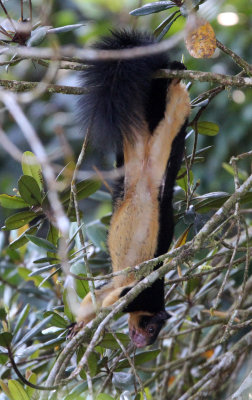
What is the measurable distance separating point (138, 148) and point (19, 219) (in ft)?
1.92

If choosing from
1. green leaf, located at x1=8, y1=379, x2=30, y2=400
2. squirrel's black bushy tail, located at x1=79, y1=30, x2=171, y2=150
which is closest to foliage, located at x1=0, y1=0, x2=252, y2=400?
green leaf, located at x1=8, y1=379, x2=30, y2=400

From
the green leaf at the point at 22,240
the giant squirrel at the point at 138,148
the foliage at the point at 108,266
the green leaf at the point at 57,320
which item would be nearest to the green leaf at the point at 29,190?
the foliage at the point at 108,266

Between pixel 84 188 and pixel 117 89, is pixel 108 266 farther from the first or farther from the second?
pixel 117 89

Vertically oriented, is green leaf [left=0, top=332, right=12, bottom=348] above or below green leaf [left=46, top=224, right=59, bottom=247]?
below

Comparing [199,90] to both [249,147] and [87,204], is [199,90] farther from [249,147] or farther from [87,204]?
[87,204]

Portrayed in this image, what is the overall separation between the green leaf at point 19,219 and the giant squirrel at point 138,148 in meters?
0.40

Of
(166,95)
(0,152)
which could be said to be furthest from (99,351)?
(0,152)

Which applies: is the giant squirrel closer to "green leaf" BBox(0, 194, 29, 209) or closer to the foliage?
the foliage

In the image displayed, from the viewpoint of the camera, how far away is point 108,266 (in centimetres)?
286

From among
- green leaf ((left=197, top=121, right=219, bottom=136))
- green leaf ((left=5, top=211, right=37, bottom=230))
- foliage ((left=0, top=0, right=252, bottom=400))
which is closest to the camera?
foliage ((left=0, top=0, right=252, bottom=400))

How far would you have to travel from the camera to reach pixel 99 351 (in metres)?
2.29

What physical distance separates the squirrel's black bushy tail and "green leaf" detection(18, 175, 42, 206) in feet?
0.93

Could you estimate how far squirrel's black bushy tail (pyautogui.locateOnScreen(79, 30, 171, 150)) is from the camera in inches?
84.9

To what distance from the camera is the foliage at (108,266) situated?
6.30 ft
